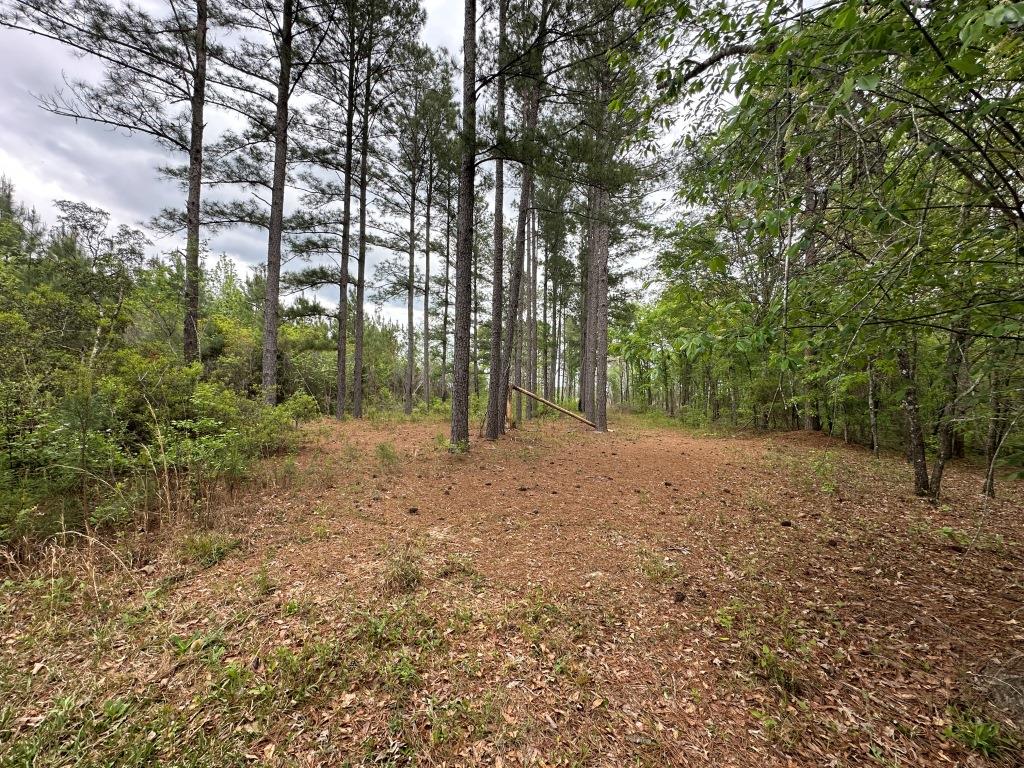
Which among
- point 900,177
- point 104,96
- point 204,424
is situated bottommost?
point 204,424

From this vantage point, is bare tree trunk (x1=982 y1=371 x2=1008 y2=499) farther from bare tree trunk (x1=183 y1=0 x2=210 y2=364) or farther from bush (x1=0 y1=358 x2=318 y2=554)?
bare tree trunk (x1=183 y1=0 x2=210 y2=364)

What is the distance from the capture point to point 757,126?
79.0 inches

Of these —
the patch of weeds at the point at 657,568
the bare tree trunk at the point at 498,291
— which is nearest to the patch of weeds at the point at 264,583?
the patch of weeds at the point at 657,568

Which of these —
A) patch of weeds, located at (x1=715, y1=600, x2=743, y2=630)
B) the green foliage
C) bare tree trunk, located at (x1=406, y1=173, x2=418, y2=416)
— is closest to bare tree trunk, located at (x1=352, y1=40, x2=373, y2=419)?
bare tree trunk, located at (x1=406, y1=173, x2=418, y2=416)

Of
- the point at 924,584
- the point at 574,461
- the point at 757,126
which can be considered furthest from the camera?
the point at 574,461

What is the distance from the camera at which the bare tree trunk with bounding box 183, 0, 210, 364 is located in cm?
723

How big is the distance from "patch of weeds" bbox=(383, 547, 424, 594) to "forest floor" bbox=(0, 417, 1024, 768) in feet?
0.07

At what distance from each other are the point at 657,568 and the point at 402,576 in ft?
7.69

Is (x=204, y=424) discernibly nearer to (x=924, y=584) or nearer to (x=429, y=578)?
(x=429, y=578)

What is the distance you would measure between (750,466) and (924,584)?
3968mm

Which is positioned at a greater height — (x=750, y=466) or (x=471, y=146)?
(x=471, y=146)

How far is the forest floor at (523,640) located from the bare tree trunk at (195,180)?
16.8 ft

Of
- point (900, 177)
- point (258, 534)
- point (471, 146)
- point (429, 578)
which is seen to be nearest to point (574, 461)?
point (429, 578)

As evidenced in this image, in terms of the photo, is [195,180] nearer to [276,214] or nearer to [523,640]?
[276,214]
